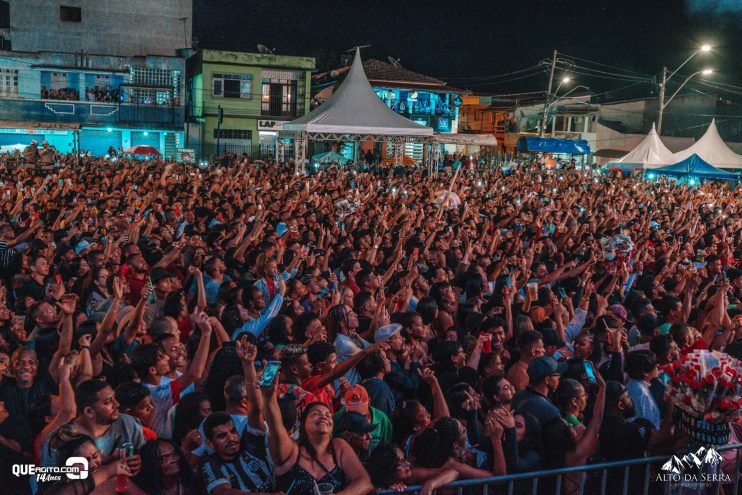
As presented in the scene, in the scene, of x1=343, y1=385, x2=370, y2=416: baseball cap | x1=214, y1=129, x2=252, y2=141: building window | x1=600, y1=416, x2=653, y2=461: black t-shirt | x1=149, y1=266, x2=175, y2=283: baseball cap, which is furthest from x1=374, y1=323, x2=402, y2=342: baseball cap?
x1=214, y1=129, x2=252, y2=141: building window

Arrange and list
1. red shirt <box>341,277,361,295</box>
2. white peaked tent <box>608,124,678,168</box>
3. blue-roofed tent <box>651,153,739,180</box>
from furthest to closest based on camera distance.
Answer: white peaked tent <box>608,124,678,168</box>
blue-roofed tent <box>651,153,739,180</box>
red shirt <box>341,277,361,295</box>

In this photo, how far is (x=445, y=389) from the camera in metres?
4.69

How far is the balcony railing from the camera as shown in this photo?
3347cm

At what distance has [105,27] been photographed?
134 ft

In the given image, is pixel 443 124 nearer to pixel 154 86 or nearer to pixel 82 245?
pixel 154 86

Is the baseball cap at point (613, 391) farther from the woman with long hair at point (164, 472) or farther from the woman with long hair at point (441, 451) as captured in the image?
the woman with long hair at point (164, 472)

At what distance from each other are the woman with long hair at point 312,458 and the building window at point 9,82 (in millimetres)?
35670

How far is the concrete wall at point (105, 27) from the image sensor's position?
40.0 meters

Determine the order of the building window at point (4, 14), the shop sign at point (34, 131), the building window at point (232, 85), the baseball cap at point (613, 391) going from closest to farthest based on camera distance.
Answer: the baseball cap at point (613, 391)
the shop sign at point (34, 131)
the building window at point (232, 85)
the building window at point (4, 14)

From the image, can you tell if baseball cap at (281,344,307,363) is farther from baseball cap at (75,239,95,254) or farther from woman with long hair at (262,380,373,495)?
baseball cap at (75,239,95,254)

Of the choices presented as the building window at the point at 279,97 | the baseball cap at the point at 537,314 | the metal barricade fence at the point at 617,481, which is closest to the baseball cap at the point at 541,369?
the metal barricade fence at the point at 617,481

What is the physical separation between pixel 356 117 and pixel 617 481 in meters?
15.7

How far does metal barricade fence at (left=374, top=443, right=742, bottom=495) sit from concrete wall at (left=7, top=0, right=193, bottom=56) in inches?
1644

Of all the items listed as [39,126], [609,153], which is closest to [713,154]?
[609,153]
